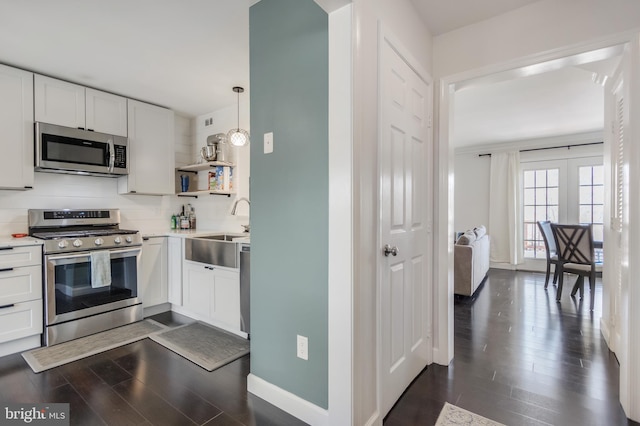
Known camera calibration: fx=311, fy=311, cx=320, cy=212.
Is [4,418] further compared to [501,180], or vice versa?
[501,180]

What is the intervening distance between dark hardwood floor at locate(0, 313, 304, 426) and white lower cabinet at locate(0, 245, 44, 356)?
14cm

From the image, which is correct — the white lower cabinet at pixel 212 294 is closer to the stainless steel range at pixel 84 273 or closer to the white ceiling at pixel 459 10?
the stainless steel range at pixel 84 273

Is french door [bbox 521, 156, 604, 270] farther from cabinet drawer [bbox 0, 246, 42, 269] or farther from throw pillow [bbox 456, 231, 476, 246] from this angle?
cabinet drawer [bbox 0, 246, 42, 269]

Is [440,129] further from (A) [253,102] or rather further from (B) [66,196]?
(B) [66,196]

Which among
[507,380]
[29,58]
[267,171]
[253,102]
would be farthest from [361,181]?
[29,58]

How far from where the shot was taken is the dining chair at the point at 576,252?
151 inches

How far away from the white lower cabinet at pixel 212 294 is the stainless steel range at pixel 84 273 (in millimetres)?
555

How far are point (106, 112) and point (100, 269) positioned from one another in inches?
66.1

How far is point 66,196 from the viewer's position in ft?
10.8

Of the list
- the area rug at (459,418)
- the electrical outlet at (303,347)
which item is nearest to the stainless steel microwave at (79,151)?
the electrical outlet at (303,347)

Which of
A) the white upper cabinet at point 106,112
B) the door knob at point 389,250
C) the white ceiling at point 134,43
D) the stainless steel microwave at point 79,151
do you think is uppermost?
Result: the white ceiling at point 134,43

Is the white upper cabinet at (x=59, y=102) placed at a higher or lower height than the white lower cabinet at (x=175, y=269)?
higher

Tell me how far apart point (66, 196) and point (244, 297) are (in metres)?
2.30

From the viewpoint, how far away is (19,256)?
2557mm
